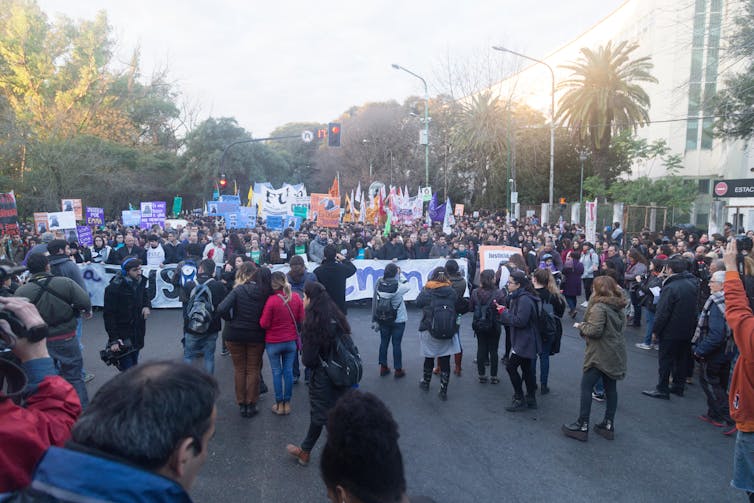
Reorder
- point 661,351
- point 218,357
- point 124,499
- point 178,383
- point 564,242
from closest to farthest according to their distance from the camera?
point 124,499 → point 178,383 → point 661,351 → point 218,357 → point 564,242

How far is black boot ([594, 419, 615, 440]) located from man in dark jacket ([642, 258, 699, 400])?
5.35 feet

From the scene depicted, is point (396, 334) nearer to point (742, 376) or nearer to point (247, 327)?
point (247, 327)

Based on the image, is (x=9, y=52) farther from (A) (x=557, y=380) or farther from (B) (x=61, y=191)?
(A) (x=557, y=380)

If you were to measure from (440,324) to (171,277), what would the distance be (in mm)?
7661

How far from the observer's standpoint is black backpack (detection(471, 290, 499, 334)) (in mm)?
6766

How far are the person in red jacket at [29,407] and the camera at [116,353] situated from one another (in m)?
3.76

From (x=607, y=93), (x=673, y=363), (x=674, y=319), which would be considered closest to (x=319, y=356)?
(x=674, y=319)

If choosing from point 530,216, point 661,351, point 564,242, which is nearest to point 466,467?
point 661,351

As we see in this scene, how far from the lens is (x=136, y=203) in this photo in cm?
4031

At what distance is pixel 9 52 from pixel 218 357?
2940 centimetres

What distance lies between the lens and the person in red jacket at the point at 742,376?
125 inches

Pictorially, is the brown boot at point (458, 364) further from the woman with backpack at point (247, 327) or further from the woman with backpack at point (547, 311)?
the woman with backpack at point (247, 327)

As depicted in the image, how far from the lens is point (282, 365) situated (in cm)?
574

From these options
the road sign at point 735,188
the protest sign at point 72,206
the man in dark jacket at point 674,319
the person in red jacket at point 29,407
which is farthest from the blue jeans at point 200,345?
the road sign at point 735,188
